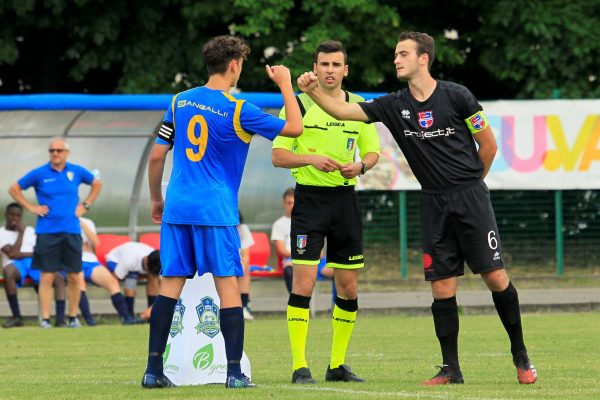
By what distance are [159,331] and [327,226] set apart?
144 cm

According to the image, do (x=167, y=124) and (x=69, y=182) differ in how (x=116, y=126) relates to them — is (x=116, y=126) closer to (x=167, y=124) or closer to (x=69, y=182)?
(x=69, y=182)

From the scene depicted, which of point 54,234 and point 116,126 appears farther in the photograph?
point 116,126

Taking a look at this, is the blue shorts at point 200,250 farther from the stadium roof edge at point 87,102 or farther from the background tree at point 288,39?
the background tree at point 288,39

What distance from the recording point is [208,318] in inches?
363

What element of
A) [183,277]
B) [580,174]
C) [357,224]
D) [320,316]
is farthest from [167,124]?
[580,174]

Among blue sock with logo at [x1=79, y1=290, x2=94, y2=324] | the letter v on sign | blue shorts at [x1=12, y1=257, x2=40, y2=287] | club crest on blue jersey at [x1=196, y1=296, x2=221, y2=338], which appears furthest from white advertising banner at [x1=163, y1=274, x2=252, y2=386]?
the letter v on sign

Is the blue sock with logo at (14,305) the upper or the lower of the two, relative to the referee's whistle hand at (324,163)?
lower

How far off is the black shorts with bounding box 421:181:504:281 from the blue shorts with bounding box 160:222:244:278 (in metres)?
1.24

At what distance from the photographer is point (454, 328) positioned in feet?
29.9

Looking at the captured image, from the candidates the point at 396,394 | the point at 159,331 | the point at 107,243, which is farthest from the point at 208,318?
the point at 107,243

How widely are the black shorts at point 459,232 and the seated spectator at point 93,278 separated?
8.92 meters

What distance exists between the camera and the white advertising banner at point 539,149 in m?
21.2

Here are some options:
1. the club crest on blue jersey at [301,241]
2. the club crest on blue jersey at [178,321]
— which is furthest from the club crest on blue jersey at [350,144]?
the club crest on blue jersey at [178,321]

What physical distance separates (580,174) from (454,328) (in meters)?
12.9
